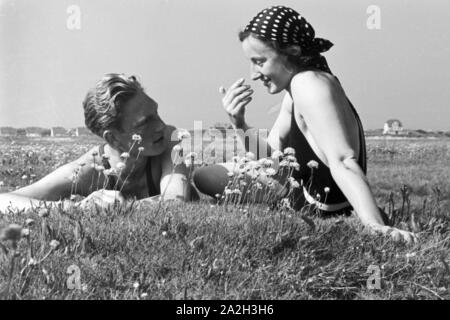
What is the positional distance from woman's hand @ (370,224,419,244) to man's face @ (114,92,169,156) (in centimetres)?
196

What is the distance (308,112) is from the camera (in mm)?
4695

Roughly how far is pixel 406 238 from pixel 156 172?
2.24 metres

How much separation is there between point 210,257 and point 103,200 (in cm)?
138

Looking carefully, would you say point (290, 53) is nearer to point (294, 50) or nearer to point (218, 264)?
point (294, 50)

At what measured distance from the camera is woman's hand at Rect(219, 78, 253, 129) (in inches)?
188

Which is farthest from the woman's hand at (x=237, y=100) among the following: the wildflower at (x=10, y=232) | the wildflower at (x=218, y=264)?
the wildflower at (x=10, y=232)

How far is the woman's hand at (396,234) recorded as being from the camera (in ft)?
13.2

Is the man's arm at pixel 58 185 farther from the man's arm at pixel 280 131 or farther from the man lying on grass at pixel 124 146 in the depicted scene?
the man's arm at pixel 280 131

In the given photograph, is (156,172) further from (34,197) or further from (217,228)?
(217,228)

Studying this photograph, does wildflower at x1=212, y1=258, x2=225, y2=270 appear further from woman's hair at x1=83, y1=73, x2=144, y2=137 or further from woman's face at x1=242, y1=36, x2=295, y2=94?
woman's hair at x1=83, y1=73, x2=144, y2=137

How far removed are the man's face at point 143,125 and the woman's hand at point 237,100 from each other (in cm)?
67

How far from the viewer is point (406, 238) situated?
13.4 feet

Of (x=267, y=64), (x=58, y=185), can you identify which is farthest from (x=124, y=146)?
(x=267, y=64)
